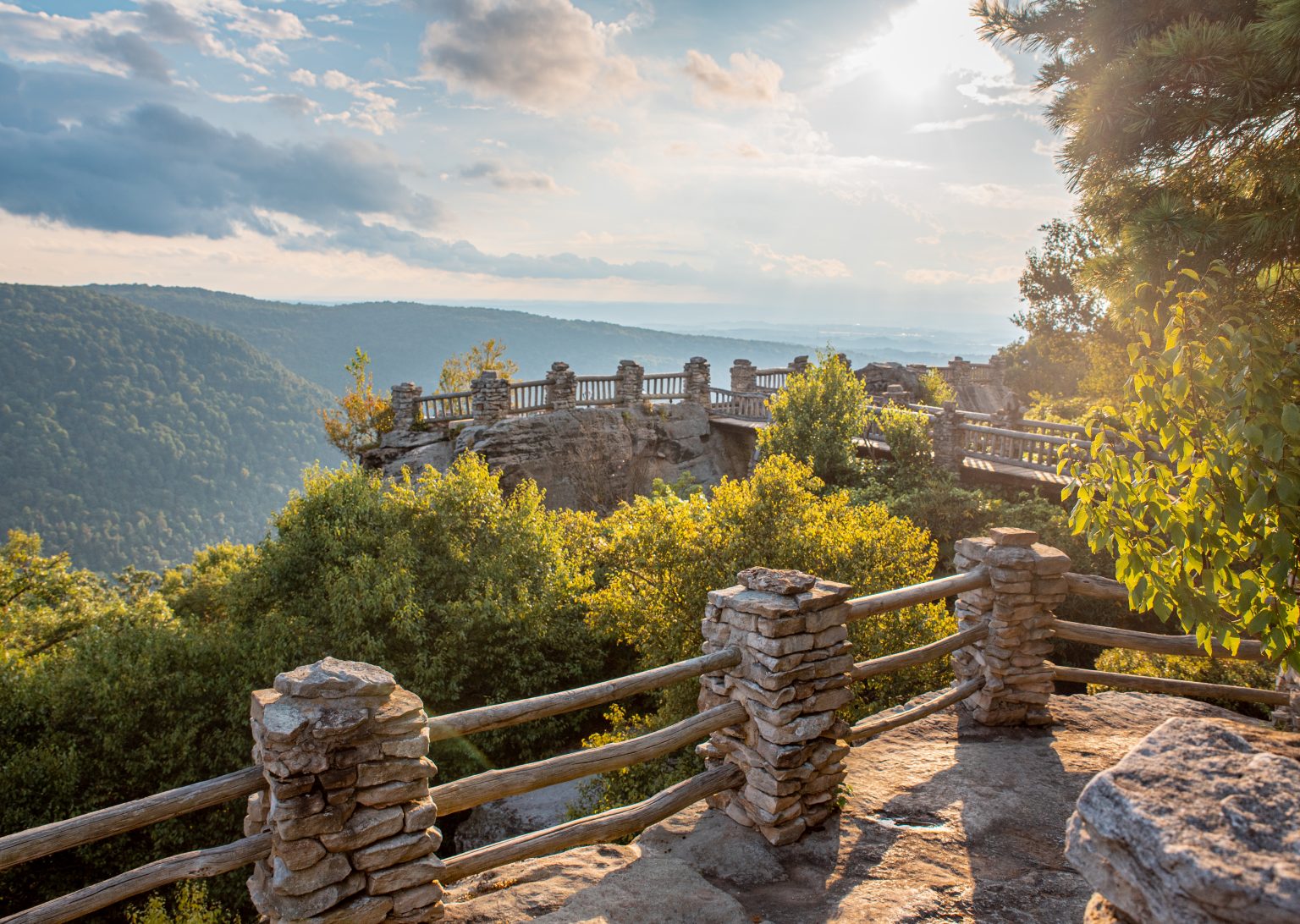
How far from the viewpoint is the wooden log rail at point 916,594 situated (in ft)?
19.3

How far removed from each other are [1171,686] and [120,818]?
8.97 meters

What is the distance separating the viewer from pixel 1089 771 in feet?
19.4

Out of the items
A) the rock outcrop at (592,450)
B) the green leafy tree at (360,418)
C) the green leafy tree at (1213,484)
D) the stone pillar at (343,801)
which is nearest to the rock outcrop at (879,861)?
the stone pillar at (343,801)

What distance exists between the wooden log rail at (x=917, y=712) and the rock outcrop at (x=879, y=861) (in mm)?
191

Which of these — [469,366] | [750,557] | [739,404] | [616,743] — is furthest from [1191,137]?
[469,366]

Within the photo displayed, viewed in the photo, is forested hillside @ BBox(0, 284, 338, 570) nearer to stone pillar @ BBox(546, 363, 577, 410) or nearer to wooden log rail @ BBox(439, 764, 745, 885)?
stone pillar @ BBox(546, 363, 577, 410)

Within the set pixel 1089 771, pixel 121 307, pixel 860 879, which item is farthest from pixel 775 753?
pixel 121 307

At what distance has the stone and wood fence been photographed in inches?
147

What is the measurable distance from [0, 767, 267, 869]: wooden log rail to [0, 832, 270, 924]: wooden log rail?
232mm

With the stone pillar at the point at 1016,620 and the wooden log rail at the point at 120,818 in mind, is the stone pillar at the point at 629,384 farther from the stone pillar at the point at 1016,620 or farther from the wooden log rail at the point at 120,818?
the wooden log rail at the point at 120,818

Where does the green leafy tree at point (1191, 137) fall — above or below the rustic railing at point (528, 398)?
above

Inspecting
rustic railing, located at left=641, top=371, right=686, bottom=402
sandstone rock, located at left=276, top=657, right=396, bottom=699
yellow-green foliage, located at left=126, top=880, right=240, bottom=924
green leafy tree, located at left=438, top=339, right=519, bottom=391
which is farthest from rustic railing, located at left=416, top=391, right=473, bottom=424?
sandstone rock, located at left=276, top=657, right=396, bottom=699

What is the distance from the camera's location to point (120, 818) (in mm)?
3621

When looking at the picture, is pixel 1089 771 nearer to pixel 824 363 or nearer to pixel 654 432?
pixel 824 363
